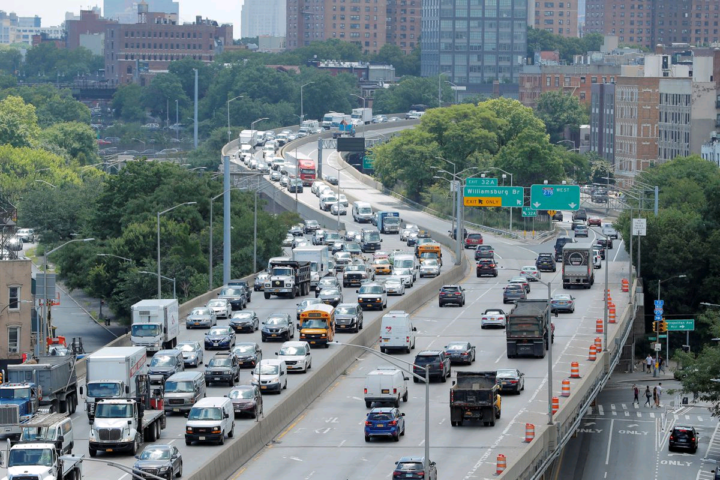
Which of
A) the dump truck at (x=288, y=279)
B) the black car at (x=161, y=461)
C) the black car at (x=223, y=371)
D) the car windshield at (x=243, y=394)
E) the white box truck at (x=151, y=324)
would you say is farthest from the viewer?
the dump truck at (x=288, y=279)

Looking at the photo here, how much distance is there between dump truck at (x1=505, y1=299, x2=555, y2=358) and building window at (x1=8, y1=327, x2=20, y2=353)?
102 feet

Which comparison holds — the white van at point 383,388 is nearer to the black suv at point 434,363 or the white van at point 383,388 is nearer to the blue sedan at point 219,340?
the black suv at point 434,363

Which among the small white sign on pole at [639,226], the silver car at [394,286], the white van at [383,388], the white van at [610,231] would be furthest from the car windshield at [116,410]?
the white van at [610,231]

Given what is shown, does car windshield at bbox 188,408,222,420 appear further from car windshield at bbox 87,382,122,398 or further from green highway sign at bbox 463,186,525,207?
green highway sign at bbox 463,186,525,207

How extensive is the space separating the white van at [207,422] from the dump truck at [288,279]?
41.5 m

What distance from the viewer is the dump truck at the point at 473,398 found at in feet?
203

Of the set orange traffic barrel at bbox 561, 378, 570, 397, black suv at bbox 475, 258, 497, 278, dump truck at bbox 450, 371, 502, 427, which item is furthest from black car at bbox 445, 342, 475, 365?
black suv at bbox 475, 258, 497, 278

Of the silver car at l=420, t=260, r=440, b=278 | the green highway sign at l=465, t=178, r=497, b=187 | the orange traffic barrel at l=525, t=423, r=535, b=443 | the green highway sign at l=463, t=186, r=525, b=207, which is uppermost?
the green highway sign at l=465, t=178, r=497, b=187

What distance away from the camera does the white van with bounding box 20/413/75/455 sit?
50688mm

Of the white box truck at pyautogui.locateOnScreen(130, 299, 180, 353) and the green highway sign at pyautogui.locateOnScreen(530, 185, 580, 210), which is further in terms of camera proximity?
the green highway sign at pyautogui.locateOnScreen(530, 185, 580, 210)

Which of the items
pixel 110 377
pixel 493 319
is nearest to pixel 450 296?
pixel 493 319

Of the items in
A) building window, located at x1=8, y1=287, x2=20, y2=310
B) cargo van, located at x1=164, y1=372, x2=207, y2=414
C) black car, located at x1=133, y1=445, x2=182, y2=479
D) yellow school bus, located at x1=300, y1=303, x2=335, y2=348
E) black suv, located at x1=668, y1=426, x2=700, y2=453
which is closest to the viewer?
black car, located at x1=133, y1=445, x2=182, y2=479

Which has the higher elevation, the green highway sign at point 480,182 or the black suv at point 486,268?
the green highway sign at point 480,182

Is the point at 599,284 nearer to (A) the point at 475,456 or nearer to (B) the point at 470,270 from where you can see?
(B) the point at 470,270
